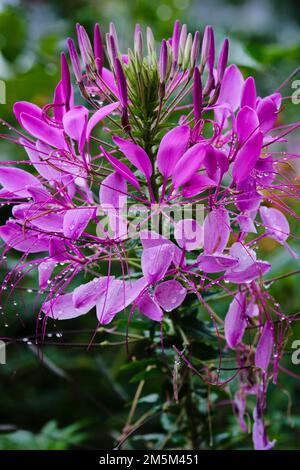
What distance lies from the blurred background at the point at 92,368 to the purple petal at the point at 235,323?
0.35ft

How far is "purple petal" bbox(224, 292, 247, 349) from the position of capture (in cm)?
69

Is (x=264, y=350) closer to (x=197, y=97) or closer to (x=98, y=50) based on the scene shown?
(x=197, y=97)

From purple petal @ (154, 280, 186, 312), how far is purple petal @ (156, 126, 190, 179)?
5.3 inches

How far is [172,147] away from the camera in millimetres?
625

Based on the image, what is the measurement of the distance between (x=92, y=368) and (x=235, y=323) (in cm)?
71

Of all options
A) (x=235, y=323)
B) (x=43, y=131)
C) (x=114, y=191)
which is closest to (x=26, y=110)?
(x=43, y=131)

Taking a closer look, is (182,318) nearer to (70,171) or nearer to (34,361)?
(70,171)

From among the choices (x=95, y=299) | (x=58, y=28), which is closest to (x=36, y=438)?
(x=95, y=299)

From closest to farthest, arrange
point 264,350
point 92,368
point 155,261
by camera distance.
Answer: point 155,261, point 264,350, point 92,368

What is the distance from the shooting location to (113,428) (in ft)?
3.99

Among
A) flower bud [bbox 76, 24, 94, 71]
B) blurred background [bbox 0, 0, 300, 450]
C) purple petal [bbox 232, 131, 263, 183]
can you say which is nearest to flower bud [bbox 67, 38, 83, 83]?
flower bud [bbox 76, 24, 94, 71]

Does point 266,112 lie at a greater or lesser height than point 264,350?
greater

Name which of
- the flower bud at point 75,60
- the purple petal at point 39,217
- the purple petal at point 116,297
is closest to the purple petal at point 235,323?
the purple petal at point 116,297

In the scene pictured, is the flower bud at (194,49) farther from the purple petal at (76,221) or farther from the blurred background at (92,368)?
the blurred background at (92,368)
